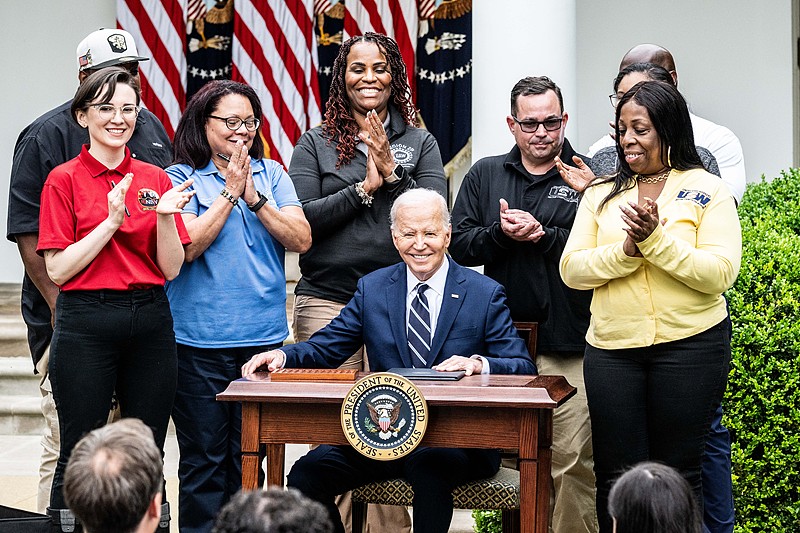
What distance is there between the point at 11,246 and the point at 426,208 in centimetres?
607

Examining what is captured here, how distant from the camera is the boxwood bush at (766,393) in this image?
15.6 ft

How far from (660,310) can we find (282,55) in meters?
5.82

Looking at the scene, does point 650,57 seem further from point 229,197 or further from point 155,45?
point 155,45

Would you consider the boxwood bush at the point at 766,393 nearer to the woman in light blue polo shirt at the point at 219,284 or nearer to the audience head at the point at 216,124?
the woman in light blue polo shirt at the point at 219,284

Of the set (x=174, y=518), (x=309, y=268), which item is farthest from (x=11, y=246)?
(x=309, y=268)

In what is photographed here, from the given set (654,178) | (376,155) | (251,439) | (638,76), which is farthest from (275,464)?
(638,76)

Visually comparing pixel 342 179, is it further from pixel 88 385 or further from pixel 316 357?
pixel 88 385

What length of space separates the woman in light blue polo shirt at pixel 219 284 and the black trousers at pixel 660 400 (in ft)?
4.59

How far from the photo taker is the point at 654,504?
2.64 metres

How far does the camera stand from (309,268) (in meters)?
5.06

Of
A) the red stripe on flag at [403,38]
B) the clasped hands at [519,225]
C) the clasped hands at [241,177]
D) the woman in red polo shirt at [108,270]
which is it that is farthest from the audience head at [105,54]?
the red stripe on flag at [403,38]

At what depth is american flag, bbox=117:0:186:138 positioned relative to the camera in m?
9.13

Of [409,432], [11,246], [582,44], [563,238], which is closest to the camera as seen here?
[409,432]

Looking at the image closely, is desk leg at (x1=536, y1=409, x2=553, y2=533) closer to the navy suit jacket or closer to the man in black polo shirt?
the navy suit jacket
